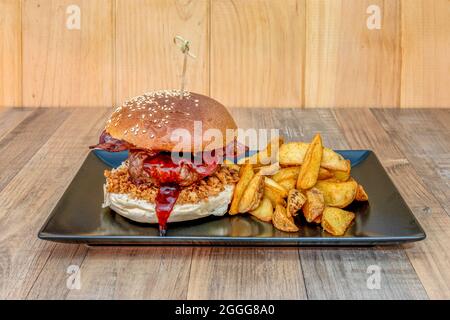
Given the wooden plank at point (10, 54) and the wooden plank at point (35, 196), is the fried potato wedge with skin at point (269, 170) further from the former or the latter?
the wooden plank at point (10, 54)

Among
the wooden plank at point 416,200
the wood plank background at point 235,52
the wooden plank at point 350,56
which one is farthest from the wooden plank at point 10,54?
the wooden plank at point 416,200

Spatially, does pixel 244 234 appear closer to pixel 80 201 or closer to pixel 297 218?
pixel 297 218

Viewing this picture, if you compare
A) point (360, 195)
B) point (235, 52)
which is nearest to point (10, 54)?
point (235, 52)

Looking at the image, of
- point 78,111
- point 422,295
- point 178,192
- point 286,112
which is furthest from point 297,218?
point 78,111

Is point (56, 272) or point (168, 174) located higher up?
point (168, 174)

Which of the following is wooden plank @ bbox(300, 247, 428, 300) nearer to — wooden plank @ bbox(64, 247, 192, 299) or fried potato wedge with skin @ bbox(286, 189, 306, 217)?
fried potato wedge with skin @ bbox(286, 189, 306, 217)

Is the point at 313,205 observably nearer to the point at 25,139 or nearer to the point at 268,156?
the point at 268,156
